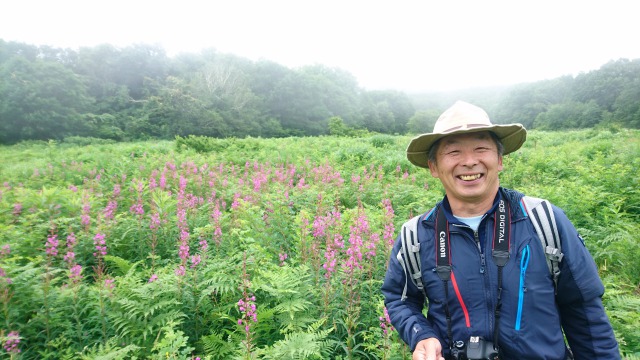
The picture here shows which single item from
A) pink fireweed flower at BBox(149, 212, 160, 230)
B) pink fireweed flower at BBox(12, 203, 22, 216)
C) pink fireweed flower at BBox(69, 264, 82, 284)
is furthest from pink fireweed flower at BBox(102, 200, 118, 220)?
pink fireweed flower at BBox(69, 264, 82, 284)

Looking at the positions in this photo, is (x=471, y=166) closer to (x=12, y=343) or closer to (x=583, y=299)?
(x=583, y=299)

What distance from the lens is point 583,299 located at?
1562 mm

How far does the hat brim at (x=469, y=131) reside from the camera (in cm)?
180

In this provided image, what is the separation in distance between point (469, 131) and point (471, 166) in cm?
19

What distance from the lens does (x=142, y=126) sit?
44.7m

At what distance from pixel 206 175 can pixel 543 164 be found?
10132mm

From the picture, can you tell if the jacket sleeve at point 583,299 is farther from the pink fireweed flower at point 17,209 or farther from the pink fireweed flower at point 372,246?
the pink fireweed flower at point 17,209

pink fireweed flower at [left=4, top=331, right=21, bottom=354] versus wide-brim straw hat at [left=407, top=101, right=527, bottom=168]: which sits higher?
wide-brim straw hat at [left=407, top=101, right=527, bottom=168]

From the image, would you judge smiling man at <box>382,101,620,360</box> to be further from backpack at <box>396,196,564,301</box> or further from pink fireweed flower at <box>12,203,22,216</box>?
pink fireweed flower at <box>12,203,22,216</box>

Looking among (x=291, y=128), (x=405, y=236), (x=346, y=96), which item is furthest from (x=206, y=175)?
(x=346, y=96)

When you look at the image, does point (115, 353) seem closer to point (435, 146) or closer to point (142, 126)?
point (435, 146)

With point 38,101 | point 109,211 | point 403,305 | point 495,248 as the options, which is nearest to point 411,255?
point 403,305

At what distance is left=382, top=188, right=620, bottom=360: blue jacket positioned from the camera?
5.16 feet

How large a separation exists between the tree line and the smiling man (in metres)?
41.6
